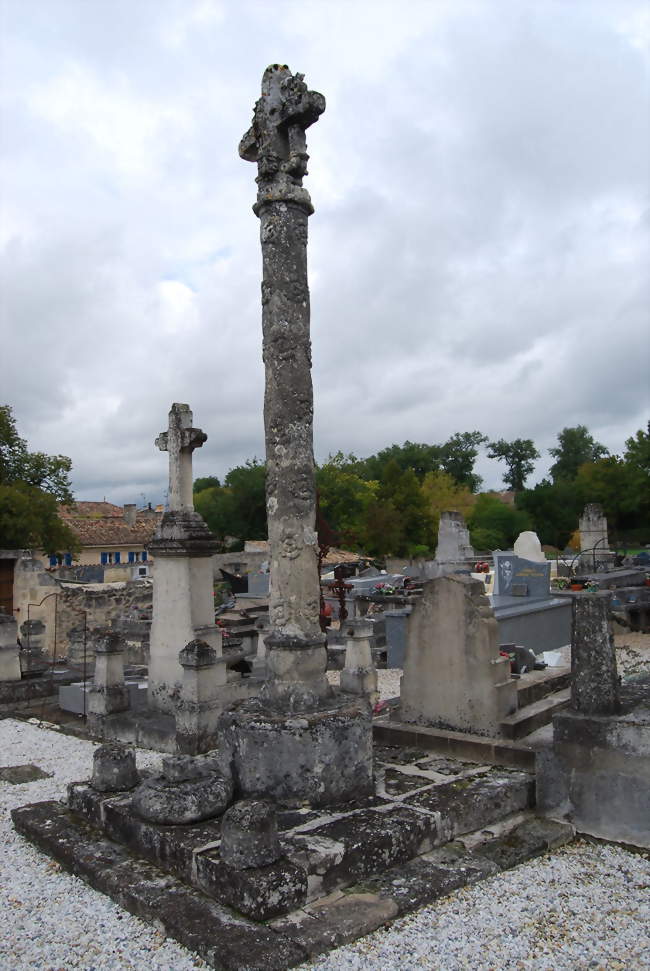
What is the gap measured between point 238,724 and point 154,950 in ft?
4.71

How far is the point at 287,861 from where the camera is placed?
3.62 m

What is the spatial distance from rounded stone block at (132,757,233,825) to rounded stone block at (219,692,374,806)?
0.56 feet

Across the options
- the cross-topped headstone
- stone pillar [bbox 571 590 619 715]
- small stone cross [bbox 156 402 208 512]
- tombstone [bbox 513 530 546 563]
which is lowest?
stone pillar [bbox 571 590 619 715]

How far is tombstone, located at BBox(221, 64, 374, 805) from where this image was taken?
14.7ft

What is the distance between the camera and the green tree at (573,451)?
77375 millimetres

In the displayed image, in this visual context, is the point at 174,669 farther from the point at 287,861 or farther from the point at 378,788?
the point at 287,861

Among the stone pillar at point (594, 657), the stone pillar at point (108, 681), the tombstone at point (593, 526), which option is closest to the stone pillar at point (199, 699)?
the stone pillar at point (108, 681)

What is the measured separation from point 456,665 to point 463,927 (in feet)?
9.46

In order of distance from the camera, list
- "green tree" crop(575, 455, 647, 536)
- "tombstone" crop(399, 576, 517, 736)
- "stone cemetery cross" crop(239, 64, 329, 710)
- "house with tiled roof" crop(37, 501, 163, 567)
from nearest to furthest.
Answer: "stone cemetery cross" crop(239, 64, 329, 710), "tombstone" crop(399, 576, 517, 736), "house with tiled roof" crop(37, 501, 163, 567), "green tree" crop(575, 455, 647, 536)

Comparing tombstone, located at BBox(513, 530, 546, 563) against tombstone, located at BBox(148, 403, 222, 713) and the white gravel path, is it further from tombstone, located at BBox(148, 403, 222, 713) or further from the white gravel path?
the white gravel path

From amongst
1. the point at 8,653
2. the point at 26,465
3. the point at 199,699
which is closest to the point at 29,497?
the point at 26,465

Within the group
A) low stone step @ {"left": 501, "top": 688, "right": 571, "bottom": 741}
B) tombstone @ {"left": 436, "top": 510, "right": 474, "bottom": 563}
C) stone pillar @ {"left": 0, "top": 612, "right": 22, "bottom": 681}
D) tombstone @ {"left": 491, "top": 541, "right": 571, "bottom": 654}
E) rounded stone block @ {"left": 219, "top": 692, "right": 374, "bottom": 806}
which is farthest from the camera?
tombstone @ {"left": 436, "top": 510, "right": 474, "bottom": 563}

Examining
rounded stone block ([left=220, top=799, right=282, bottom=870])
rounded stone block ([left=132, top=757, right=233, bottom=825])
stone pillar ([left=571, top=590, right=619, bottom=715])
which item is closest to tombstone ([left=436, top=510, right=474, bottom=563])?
stone pillar ([left=571, top=590, right=619, bottom=715])

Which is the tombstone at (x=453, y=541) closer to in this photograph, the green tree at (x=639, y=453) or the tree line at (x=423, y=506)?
the tree line at (x=423, y=506)
